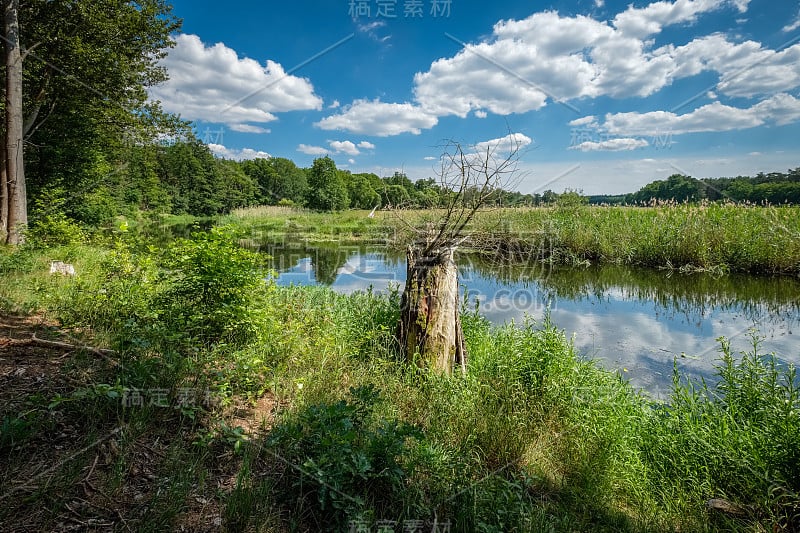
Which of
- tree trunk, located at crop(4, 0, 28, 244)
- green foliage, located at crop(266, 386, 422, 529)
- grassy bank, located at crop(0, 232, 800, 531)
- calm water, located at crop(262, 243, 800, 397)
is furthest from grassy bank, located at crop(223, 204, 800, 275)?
green foliage, located at crop(266, 386, 422, 529)

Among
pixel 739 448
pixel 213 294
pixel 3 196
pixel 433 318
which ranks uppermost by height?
pixel 3 196

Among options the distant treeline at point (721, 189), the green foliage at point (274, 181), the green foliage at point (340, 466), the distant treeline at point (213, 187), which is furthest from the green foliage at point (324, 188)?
the green foliage at point (340, 466)

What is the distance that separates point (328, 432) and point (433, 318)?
2.30m

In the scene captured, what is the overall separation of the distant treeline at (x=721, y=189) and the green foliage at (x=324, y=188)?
33705 millimetres

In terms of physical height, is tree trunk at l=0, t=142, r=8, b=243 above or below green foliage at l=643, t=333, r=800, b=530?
above

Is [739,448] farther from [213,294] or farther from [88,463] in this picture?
[213,294]

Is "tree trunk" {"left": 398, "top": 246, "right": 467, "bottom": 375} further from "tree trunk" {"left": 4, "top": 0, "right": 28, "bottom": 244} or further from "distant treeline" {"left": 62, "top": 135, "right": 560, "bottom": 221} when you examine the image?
"distant treeline" {"left": 62, "top": 135, "right": 560, "bottom": 221}

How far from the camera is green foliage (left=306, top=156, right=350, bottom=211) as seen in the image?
4878cm

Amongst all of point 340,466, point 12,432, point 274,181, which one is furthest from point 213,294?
point 274,181

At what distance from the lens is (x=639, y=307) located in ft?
30.8

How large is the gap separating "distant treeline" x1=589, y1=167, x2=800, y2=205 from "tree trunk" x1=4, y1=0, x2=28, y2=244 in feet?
69.7

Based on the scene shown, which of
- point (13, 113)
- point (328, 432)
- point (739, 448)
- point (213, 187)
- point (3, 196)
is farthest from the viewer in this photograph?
point (213, 187)

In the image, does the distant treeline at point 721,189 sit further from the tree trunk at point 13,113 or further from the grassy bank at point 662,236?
the tree trunk at point 13,113

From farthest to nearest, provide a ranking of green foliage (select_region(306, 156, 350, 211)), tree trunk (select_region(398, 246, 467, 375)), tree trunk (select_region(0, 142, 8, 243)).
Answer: green foliage (select_region(306, 156, 350, 211))
tree trunk (select_region(0, 142, 8, 243))
tree trunk (select_region(398, 246, 467, 375))
